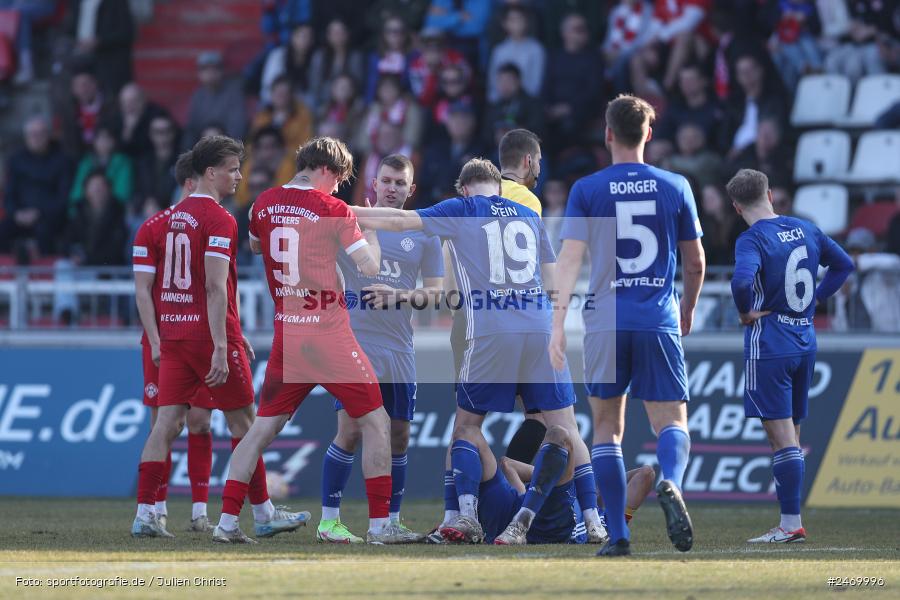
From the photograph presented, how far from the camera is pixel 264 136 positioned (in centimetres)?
1675

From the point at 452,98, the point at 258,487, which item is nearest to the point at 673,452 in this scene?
the point at 258,487

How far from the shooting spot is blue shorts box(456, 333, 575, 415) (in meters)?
8.21

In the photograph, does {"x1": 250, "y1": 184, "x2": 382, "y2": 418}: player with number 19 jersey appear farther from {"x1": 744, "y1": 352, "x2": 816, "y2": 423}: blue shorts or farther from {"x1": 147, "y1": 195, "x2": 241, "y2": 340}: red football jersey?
{"x1": 744, "y1": 352, "x2": 816, "y2": 423}: blue shorts

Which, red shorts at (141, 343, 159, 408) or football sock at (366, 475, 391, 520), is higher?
red shorts at (141, 343, 159, 408)

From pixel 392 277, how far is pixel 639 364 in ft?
7.07

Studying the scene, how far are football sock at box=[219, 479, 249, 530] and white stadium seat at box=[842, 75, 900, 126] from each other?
1018cm

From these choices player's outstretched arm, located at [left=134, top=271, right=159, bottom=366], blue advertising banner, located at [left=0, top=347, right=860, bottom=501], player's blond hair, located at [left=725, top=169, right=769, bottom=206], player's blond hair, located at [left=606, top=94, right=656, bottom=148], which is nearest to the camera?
player's blond hair, located at [left=606, top=94, right=656, bottom=148]

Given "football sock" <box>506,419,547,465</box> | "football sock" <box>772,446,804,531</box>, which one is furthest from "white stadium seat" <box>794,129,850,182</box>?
"football sock" <box>506,419,547,465</box>

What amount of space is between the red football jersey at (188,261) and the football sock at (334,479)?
0.97 m

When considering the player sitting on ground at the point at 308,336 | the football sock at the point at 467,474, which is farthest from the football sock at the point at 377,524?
the football sock at the point at 467,474

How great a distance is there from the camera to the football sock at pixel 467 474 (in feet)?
26.7

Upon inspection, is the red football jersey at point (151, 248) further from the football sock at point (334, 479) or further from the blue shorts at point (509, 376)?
the blue shorts at point (509, 376)

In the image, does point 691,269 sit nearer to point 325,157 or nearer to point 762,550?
point 762,550

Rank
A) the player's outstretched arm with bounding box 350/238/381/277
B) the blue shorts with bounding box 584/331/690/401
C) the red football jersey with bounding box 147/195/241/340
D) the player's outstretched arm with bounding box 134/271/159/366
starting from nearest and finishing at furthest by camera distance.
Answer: the blue shorts with bounding box 584/331/690/401
the player's outstretched arm with bounding box 350/238/381/277
the red football jersey with bounding box 147/195/241/340
the player's outstretched arm with bounding box 134/271/159/366
